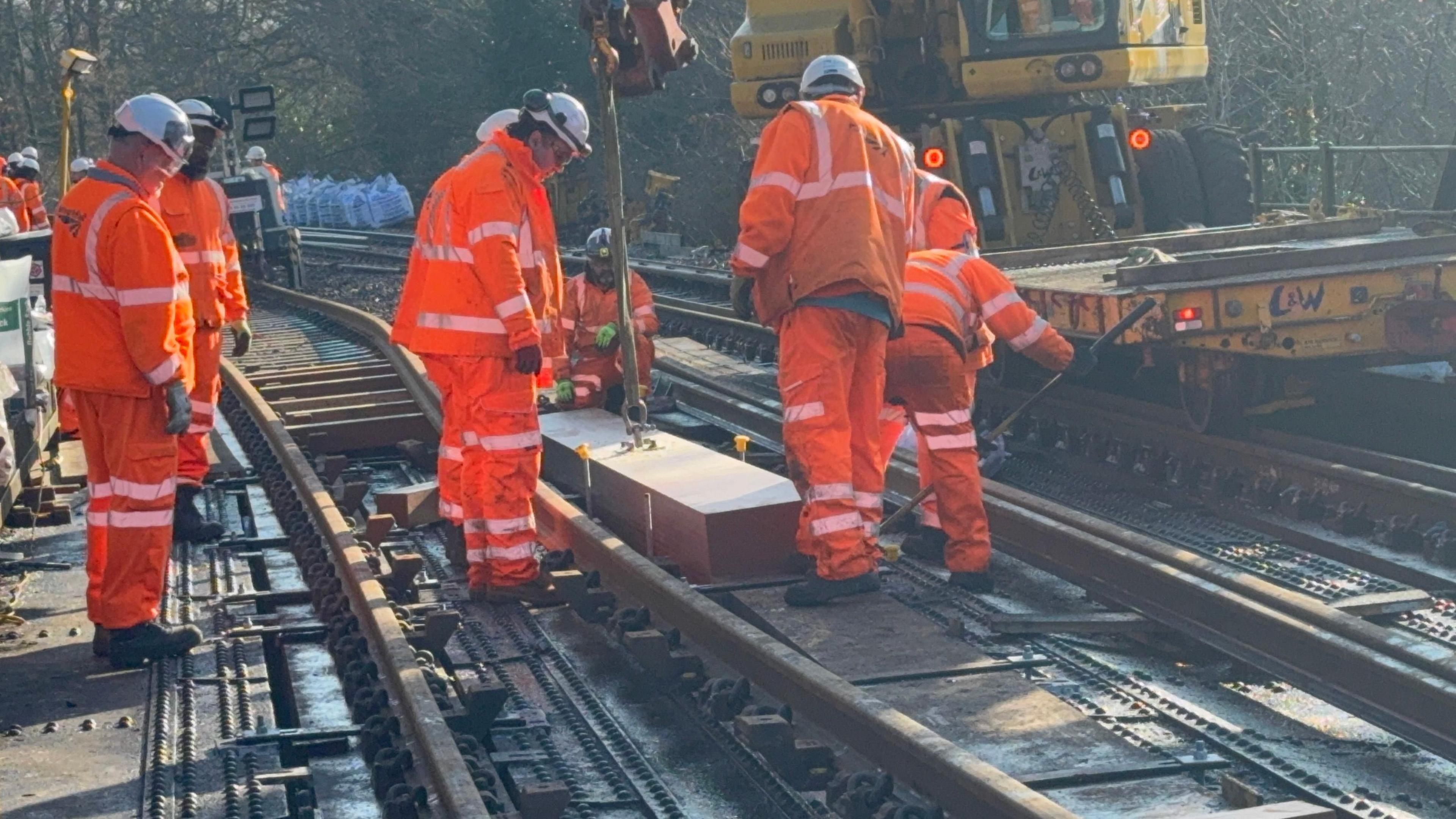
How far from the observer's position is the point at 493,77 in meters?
34.4

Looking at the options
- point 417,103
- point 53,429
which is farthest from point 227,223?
point 417,103

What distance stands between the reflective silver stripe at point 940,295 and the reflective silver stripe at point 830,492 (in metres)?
0.85

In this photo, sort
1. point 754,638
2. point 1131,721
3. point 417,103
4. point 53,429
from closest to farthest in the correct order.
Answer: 1. point 1131,721
2. point 754,638
3. point 53,429
4. point 417,103

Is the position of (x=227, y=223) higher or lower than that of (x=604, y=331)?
higher

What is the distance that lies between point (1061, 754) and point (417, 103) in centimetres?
3473

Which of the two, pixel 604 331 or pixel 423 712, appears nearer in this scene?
pixel 423 712

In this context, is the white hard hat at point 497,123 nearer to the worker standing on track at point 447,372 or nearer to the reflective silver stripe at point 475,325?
the worker standing on track at point 447,372

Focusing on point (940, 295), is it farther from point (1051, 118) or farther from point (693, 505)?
point (1051, 118)

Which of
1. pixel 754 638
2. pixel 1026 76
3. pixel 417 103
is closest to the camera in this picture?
pixel 754 638

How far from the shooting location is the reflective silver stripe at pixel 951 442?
738cm

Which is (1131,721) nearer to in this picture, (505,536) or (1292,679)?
(1292,679)

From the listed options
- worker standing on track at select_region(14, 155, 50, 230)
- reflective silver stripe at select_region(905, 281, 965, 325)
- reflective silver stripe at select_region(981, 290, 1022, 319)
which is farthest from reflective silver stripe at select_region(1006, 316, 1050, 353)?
worker standing on track at select_region(14, 155, 50, 230)

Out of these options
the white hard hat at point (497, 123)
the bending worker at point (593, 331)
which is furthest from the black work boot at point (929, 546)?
the bending worker at point (593, 331)

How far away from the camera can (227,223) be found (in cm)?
986
